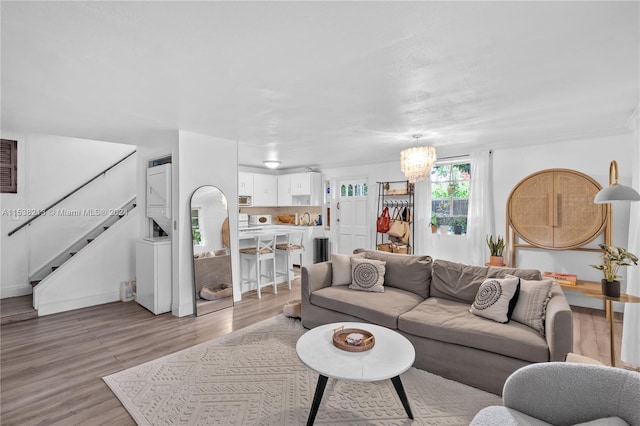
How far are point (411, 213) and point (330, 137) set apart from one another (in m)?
2.57

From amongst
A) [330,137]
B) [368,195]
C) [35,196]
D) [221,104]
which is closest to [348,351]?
[221,104]

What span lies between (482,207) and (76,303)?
246 inches

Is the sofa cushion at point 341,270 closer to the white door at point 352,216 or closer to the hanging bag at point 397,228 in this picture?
the hanging bag at point 397,228

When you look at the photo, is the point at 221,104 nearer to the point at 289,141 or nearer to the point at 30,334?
the point at 289,141

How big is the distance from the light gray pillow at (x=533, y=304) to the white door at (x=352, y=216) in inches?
159

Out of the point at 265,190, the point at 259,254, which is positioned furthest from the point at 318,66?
the point at 265,190

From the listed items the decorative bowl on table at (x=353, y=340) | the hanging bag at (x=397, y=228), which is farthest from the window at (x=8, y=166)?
the hanging bag at (x=397, y=228)

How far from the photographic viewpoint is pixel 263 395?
2.33 m

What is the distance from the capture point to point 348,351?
2.05m

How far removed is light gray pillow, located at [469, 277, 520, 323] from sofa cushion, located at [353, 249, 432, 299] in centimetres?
68

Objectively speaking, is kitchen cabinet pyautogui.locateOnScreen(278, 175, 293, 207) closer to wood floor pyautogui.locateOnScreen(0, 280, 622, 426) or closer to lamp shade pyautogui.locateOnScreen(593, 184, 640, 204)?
wood floor pyautogui.locateOnScreen(0, 280, 622, 426)

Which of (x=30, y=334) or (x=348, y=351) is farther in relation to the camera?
(x=30, y=334)

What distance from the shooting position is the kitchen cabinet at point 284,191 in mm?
7617

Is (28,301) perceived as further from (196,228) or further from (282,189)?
(282,189)
